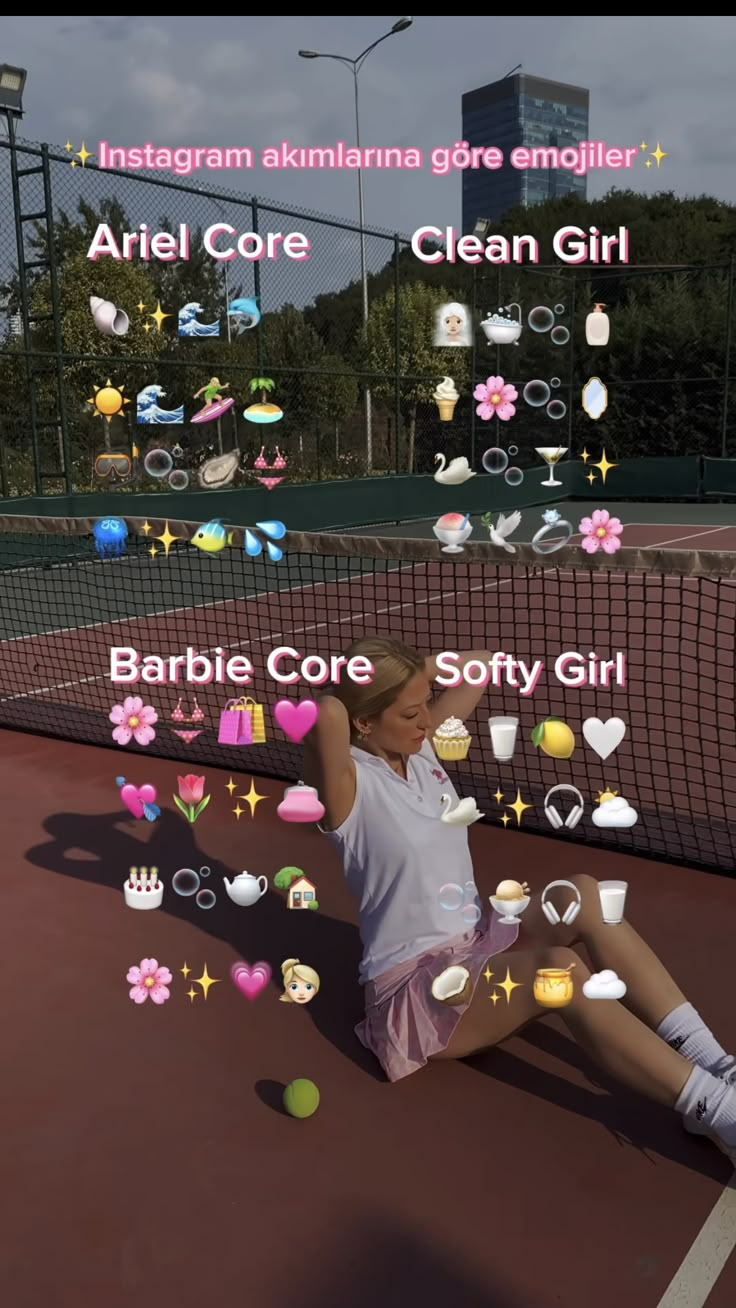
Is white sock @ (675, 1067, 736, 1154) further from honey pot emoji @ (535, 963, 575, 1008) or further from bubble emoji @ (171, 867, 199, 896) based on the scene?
bubble emoji @ (171, 867, 199, 896)

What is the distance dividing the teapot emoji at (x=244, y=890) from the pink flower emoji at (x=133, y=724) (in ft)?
5.52

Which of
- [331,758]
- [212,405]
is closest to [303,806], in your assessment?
[331,758]

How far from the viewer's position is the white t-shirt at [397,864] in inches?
105

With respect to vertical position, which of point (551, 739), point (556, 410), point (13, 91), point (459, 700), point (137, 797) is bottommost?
point (137, 797)

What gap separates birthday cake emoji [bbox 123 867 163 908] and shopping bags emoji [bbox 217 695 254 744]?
844 millimetres

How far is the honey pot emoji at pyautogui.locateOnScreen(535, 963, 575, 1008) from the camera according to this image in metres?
2.40

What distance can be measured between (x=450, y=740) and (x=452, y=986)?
0.81m

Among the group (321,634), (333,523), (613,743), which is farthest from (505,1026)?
(333,523)

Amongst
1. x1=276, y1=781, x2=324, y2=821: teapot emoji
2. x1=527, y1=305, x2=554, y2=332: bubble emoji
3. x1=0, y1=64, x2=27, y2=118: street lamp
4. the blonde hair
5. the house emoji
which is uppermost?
x1=0, y1=64, x2=27, y2=118: street lamp

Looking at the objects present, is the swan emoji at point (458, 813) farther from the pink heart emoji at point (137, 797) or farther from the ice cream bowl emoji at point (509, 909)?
the pink heart emoji at point (137, 797)

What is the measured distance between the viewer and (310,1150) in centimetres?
253

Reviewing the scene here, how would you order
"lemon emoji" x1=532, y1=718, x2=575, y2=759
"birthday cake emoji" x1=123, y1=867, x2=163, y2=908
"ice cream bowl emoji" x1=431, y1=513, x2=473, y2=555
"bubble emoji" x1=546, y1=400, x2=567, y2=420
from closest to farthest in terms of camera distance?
1. "lemon emoji" x1=532, y1=718, x2=575, y2=759
2. "ice cream bowl emoji" x1=431, y1=513, x2=473, y2=555
3. "birthday cake emoji" x1=123, y1=867, x2=163, y2=908
4. "bubble emoji" x1=546, y1=400, x2=567, y2=420

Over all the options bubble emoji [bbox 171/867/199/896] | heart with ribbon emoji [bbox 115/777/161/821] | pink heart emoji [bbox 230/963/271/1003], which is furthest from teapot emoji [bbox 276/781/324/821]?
heart with ribbon emoji [bbox 115/777/161/821]

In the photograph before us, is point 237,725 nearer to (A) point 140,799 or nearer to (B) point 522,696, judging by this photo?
(A) point 140,799
